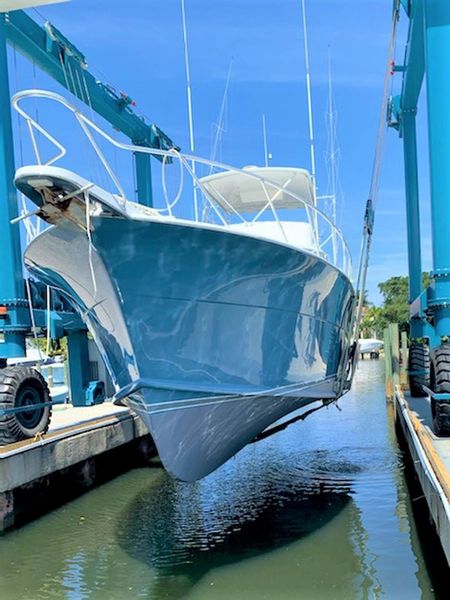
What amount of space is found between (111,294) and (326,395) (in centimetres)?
292

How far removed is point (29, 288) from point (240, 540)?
4.45m

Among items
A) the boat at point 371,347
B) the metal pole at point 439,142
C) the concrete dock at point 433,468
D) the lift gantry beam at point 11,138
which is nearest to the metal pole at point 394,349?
the concrete dock at point 433,468

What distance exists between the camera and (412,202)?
50.1 feet

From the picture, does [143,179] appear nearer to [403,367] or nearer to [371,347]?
[403,367]

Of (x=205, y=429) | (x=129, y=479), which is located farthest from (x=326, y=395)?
(x=129, y=479)

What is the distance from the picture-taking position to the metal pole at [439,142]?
8.15 m

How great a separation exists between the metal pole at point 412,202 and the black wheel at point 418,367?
8.76 feet

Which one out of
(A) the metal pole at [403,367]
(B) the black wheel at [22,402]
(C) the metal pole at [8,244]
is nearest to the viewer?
(B) the black wheel at [22,402]

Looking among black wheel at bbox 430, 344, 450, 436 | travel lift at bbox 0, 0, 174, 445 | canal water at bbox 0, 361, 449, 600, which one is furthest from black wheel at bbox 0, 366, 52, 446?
black wheel at bbox 430, 344, 450, 436

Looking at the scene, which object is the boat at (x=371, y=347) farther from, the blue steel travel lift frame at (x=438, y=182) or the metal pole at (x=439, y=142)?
the metal pole at (x=439, y=142)

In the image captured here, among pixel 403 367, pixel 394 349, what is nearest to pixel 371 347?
pixel 403 367

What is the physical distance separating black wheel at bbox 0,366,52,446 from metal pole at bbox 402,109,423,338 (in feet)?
29.9

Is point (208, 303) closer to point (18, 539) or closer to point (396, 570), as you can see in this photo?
point (396, 570)

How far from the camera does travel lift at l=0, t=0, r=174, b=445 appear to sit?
8.09m
